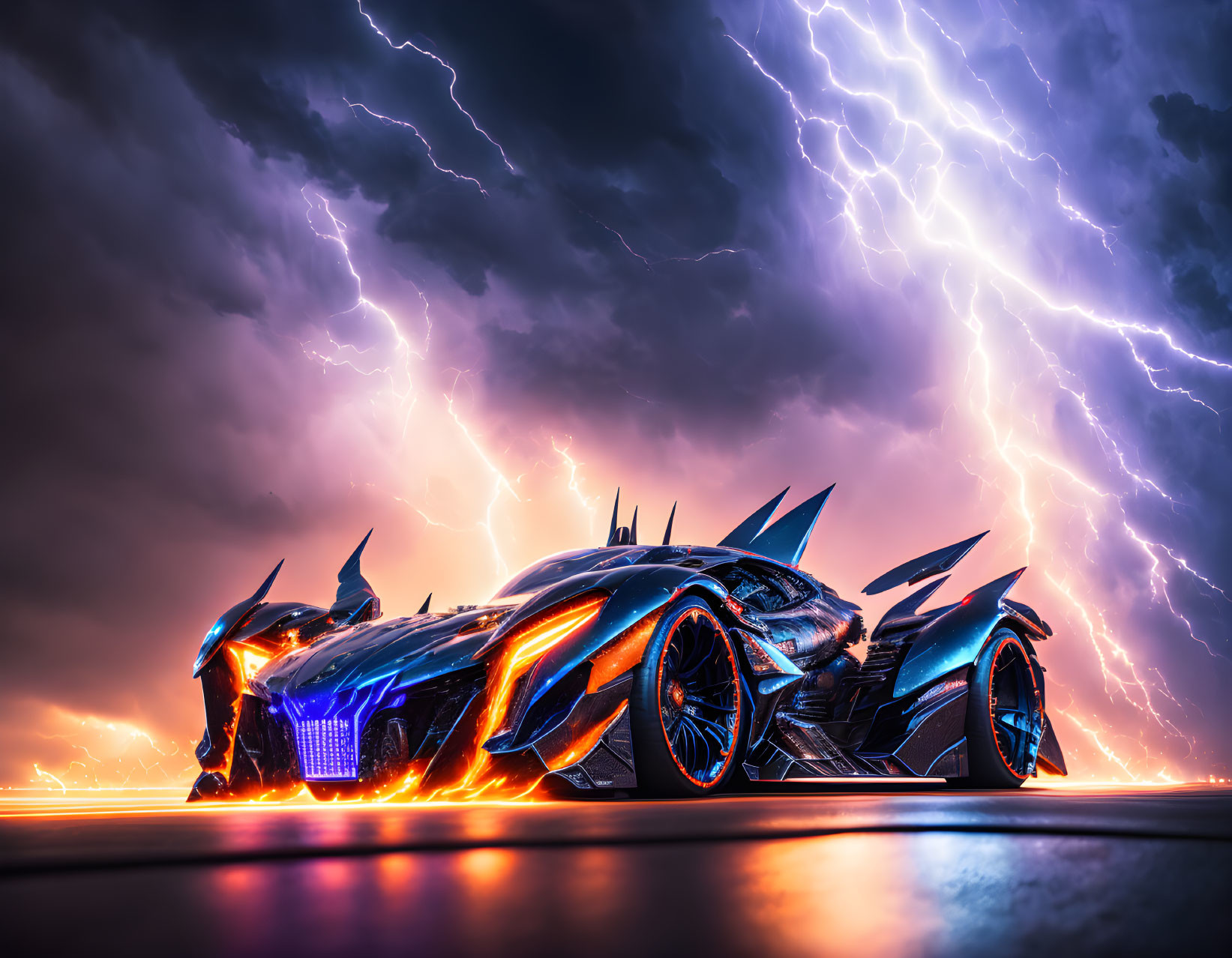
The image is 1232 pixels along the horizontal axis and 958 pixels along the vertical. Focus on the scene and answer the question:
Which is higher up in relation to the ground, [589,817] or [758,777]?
[589,817]

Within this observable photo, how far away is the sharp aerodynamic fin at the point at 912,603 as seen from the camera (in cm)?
450

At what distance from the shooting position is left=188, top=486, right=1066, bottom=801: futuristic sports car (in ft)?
8.37

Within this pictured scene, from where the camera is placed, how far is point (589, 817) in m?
1.45

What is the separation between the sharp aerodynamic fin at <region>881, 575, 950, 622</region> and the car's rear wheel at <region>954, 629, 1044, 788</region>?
1.60 feet

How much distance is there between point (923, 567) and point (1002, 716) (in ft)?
3.15

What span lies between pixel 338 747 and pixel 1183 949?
2.82m

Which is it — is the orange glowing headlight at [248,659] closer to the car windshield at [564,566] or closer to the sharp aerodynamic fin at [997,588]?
the car windshield at [564,566]

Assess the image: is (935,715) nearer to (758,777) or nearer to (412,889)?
(758,777)

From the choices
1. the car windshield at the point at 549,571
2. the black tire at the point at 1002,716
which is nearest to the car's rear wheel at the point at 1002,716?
the black tire at the point at 1002,716

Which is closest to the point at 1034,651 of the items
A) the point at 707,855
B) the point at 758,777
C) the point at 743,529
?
the point at 743,529

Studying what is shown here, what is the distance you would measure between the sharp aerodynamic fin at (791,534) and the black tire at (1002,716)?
123 centimetres

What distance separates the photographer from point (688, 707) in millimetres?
2863

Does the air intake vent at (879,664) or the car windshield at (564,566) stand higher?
the car windshield at (564,566)

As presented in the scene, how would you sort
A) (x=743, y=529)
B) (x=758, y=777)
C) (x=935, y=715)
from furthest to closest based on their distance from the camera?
(x=743, y=529)
(x=935, y=715)
(x=758, y=777)
